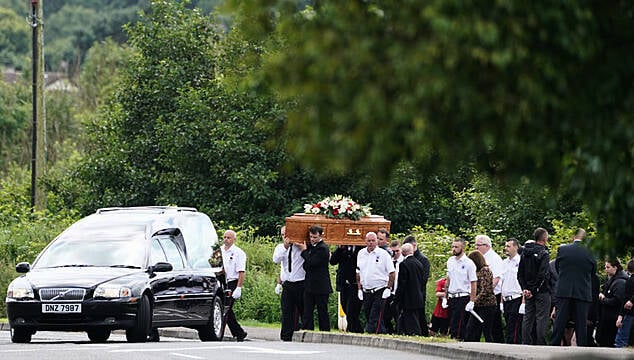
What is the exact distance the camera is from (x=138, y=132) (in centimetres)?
4409

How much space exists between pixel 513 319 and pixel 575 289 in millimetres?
2867

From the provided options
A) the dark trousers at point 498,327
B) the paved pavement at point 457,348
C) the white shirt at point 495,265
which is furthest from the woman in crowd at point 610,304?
the paved pavement at point 457,348

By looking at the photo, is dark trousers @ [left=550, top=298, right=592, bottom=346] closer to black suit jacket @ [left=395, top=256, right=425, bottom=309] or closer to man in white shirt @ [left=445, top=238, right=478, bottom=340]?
man in white shirt @ [left=445, top=238, right=478, bottom=340]

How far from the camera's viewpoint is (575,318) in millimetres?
21484

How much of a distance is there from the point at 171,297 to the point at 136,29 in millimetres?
22372

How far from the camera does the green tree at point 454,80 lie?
25.0 ft

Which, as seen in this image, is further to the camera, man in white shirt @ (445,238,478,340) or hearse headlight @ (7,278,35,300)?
man in white shirt @ (445,238,478,340)

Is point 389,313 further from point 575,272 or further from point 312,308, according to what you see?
point 575,272

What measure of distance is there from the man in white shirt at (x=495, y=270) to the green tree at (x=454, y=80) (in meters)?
15.4

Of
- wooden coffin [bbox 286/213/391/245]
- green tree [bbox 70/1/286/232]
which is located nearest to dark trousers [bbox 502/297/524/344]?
wooden coffin [bbox 286/213/391/245]

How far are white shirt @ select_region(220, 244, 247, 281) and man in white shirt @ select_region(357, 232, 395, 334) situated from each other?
2.19 metres

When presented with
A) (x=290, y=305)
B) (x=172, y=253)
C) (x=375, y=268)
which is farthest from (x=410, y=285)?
(x=172, y=253)

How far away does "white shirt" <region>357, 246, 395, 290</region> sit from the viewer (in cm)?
2488

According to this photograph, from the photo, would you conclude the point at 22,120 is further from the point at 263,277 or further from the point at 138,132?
the point at 263,277
